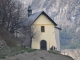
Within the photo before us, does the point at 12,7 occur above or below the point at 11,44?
above

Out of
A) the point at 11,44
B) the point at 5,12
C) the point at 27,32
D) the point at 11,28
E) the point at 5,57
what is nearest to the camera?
the point at 5,57

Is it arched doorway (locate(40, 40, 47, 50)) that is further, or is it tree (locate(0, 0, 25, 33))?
arched doorway (locate(40, 40, 47, 50))

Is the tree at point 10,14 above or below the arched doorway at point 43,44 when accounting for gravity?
above

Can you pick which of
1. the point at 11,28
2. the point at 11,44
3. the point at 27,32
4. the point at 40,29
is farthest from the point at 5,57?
the point at 40,29

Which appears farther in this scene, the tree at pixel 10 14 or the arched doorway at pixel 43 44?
the arched doorway at pixel 43 44

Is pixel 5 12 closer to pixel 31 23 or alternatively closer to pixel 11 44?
pixel 11 44

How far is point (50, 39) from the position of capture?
5653 cm

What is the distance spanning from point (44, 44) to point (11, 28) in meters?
12.2

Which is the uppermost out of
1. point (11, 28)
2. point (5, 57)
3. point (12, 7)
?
point (12, 7)

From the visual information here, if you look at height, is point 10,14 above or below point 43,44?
above

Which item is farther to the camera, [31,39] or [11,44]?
[31,39]

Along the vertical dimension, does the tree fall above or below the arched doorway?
above

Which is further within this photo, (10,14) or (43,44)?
(43,44)

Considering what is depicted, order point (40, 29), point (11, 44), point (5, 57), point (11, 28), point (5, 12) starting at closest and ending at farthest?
point (5, 57), point (11, 44), point (5, 12), point (11, 28), point (40, 29)
